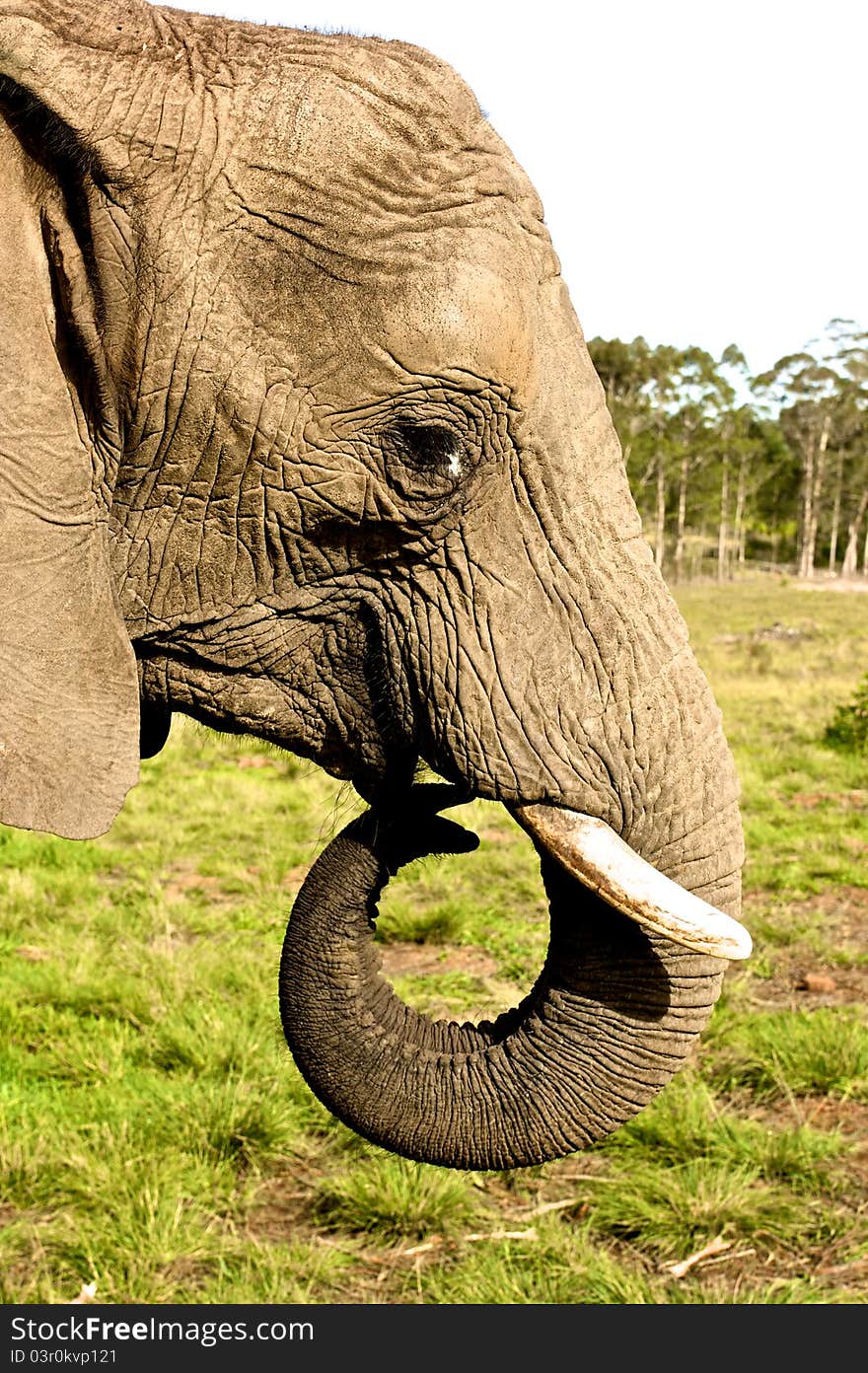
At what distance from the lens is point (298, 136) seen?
199cm

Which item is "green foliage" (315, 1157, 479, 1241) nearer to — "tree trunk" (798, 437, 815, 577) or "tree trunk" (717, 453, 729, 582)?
"tree trunk" (717, 453, 729, 582)

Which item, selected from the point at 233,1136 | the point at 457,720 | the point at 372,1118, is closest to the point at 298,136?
the point at 457,720

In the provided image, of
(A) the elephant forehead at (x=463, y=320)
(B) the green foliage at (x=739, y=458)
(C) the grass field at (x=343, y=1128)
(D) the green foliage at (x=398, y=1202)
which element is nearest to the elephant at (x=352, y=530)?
(A) the elephant forehead at (x=463, y=320)

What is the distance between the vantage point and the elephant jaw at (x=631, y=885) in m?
2.05

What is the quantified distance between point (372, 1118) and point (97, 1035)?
3158 mm

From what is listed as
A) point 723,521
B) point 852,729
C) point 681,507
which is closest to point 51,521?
point 852,729

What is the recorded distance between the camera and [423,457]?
6.82 ft

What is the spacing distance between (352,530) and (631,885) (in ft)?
2.20

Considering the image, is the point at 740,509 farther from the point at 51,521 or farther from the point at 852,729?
the point at 51,521

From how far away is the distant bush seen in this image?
11.9m

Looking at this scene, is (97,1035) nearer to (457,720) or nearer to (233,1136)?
(233,1136)

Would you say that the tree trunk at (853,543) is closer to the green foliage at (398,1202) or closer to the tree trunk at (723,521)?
the tree trunk at (723,521)

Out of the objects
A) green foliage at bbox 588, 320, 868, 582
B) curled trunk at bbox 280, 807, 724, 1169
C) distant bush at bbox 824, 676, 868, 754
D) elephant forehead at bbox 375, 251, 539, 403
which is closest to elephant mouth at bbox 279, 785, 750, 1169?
curled trunk at bbox 280, 807, 724, 1169

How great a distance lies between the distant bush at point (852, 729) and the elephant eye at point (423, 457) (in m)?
10.3
